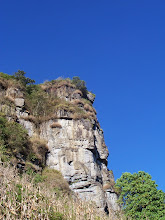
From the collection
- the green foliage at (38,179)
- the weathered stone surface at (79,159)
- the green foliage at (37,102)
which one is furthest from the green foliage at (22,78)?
the green foliage at (38,179)

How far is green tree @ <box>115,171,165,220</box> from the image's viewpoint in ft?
Result: 62.8

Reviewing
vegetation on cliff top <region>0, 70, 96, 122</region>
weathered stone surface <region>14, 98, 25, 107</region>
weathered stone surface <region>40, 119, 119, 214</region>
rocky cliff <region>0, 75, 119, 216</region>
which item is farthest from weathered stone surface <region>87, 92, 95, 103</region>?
weathered stone surface <region>14, 98, 25, 107</region>

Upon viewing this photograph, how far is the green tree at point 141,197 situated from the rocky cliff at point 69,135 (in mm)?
4757

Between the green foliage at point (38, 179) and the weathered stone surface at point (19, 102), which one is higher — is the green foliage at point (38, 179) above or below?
below

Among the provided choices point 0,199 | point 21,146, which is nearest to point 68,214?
point 0,199

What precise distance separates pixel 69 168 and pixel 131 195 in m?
7.90

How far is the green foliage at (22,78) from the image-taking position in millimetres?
33625

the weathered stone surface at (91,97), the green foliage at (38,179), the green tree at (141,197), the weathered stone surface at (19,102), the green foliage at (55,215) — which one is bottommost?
the green foliage at (55,215)

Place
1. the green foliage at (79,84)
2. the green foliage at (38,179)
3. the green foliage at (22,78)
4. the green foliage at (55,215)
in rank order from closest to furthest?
the green foliage at (55,215)
the green foliage at (38,179)
the green foliage at (22,78)
the green foliage at (79,84)

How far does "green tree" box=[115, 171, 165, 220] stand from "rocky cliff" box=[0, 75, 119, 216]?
187 inches

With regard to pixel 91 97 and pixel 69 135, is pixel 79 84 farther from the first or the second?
pixel 69 135

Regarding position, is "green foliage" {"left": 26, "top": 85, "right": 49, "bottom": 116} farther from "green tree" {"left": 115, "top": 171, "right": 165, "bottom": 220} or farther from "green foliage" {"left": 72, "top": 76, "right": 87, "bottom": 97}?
"green tree" {"left": 115, "top": 171, "right": 165, "bottom": 220}

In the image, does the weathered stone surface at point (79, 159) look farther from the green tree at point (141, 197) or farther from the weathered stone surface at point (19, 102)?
the green tree at point (141, 197)

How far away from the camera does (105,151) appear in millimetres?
32812
